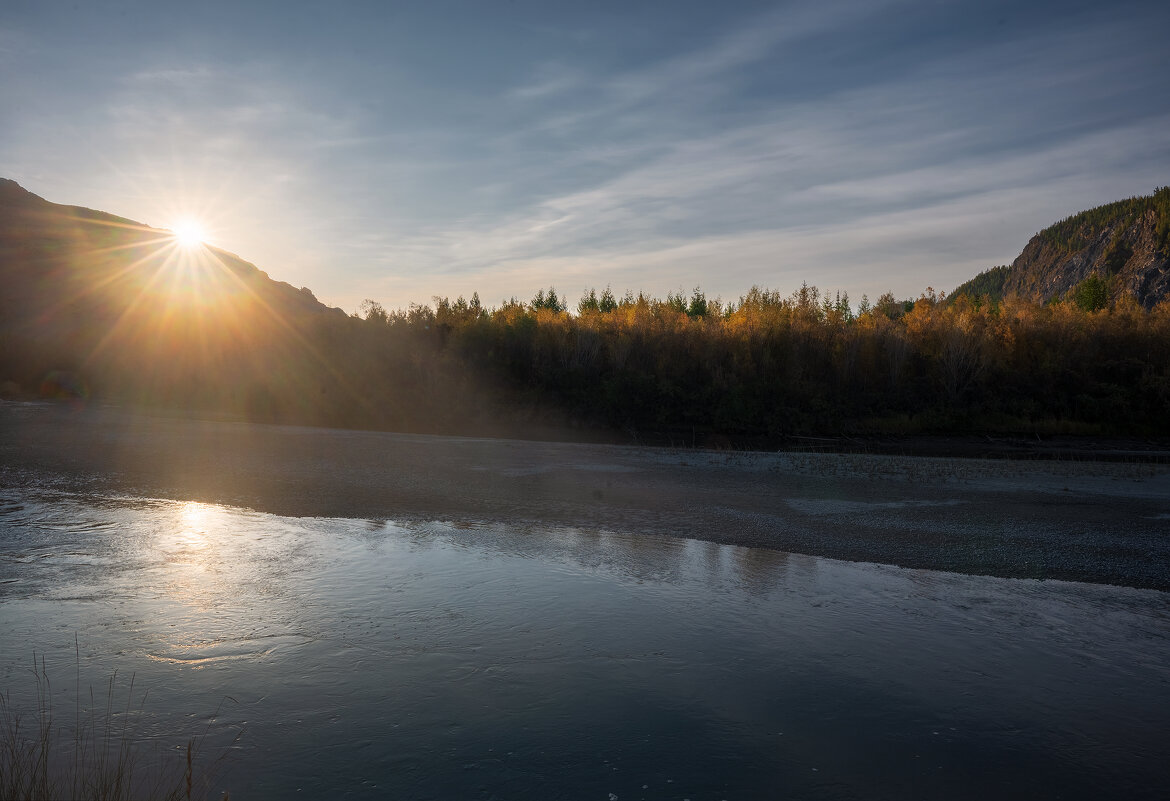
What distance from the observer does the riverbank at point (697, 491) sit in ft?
34.6

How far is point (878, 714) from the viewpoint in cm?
530

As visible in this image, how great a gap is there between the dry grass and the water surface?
0.17m

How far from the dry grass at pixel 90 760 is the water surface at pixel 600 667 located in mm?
171

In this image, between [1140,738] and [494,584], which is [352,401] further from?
[1140,738]

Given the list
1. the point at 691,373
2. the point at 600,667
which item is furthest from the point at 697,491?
the point at 691,373

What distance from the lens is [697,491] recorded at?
14.8 meters

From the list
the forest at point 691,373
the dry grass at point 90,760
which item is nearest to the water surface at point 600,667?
the dry grass at point 90,760

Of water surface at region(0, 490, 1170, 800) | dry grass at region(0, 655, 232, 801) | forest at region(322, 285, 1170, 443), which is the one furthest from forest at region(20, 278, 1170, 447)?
dry grass at region(0, 655, 232, 801)

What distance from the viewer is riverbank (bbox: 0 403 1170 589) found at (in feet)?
34.6

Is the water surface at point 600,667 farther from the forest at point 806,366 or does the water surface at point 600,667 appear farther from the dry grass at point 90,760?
the forest at point 806,366

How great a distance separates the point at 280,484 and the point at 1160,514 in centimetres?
1610

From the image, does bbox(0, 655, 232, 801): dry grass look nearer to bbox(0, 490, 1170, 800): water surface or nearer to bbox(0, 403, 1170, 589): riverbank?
bbox(0, 490, 1170, 800): water surface

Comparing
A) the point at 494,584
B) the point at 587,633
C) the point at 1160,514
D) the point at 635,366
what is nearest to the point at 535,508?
the point at 494,584

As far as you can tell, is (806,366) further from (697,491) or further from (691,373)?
(697,491)
